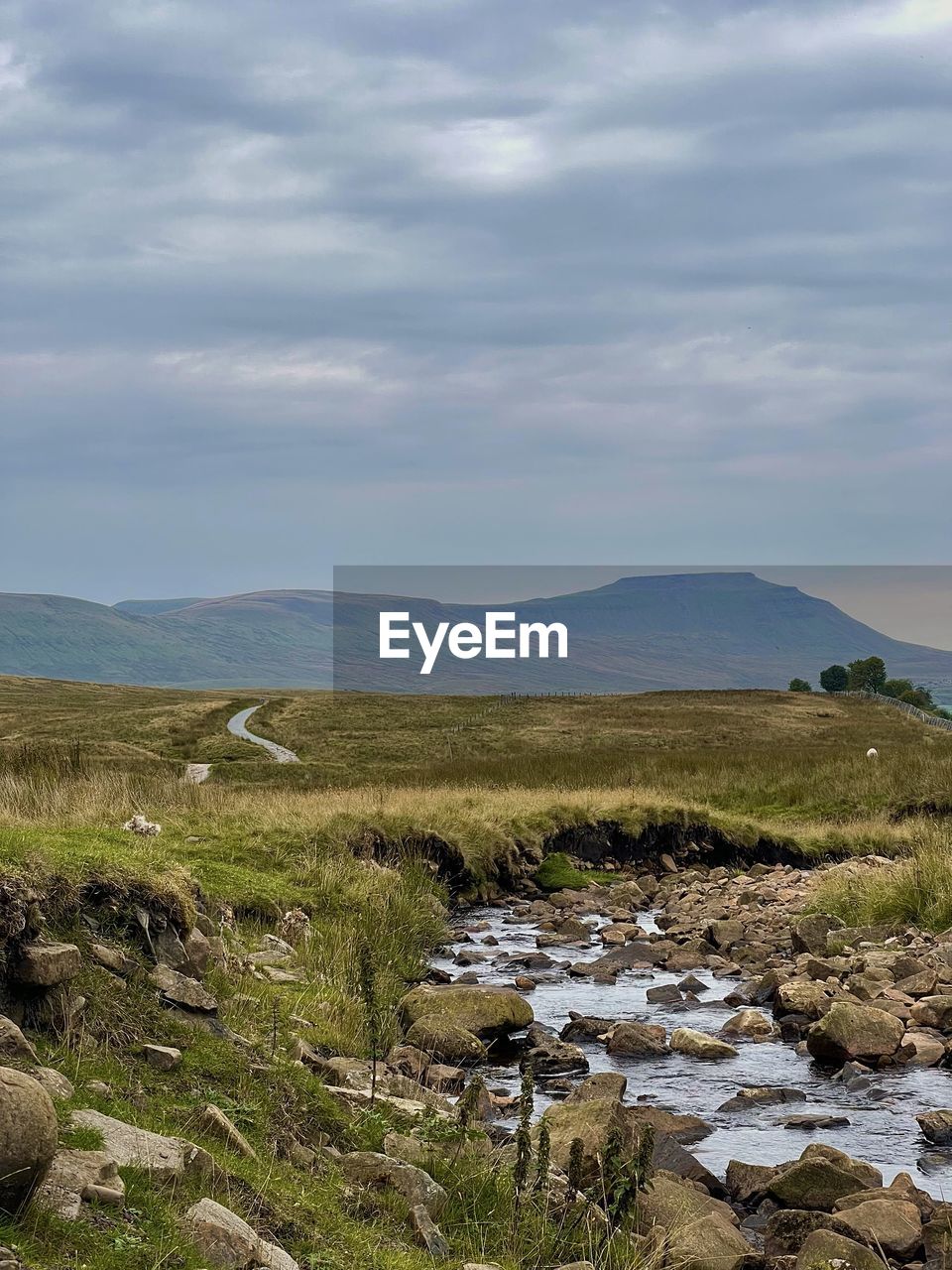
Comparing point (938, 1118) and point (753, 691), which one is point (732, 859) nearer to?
point (938, 1118)

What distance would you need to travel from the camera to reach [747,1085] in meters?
12.4

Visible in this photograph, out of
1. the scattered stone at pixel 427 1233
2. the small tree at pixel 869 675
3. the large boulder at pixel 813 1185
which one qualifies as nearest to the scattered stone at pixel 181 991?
the scattered stone at pixel 427 1233

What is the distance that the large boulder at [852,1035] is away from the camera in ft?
42.6

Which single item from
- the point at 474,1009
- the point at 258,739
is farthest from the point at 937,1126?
the point at 258,739

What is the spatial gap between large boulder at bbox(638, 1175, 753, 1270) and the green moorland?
495 millimetres

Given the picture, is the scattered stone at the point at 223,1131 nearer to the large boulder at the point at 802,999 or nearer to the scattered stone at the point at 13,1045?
the scattered stone at the point at 13,1045

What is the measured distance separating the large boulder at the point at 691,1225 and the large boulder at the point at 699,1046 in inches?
176

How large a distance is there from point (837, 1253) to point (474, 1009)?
6435 mm

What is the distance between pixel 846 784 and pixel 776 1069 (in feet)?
70.4

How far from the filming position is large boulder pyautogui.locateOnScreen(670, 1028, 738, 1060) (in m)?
13.3

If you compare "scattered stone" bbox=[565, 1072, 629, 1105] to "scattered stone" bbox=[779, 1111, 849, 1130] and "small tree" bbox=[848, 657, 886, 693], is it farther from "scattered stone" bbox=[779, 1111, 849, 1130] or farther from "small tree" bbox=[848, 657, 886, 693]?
"small tree" bbox=[848, 657, 886, 693]

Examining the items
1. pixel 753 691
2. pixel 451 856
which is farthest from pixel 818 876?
pixel 753 691

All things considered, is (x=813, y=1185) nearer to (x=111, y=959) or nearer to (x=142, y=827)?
(x=111, y=959)

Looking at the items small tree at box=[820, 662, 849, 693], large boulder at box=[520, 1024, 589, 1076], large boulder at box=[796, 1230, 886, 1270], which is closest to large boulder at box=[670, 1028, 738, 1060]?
large boulder at box=[520, 1024, 589, 1076]
